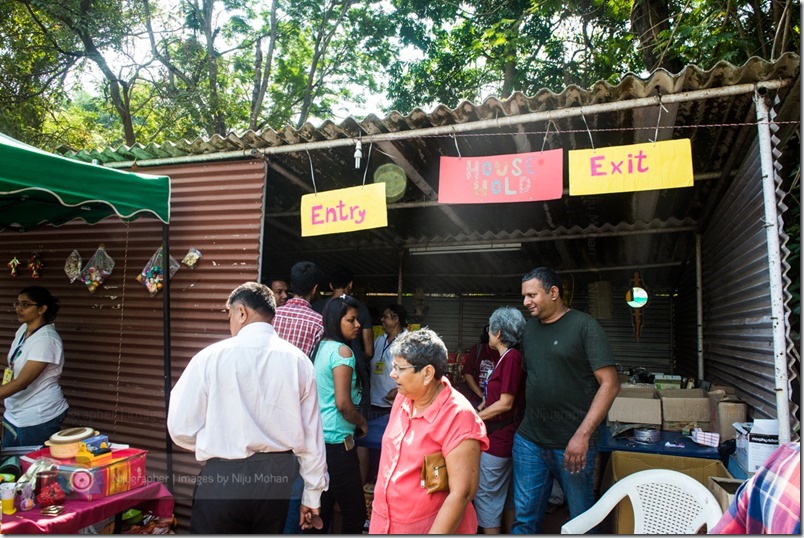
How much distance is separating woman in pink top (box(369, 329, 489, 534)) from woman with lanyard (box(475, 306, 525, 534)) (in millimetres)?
1338

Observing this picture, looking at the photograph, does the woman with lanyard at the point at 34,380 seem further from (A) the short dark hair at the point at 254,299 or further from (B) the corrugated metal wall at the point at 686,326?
(B) the corrugated metal wall at the point at 686,326

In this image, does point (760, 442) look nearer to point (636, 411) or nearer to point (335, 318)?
point (636, 411)

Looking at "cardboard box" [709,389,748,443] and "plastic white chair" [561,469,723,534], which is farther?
"cardboard box" [709,389,748,443]

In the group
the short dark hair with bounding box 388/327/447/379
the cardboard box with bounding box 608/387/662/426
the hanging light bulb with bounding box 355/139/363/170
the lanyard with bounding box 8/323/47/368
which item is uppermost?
the hanging light bulb with bounding box 355/139/363/170

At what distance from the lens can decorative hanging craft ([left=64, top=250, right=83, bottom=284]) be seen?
5242mm

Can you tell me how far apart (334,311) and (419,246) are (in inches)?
188

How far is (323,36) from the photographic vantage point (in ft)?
54.2

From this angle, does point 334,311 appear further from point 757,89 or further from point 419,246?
point 419,246

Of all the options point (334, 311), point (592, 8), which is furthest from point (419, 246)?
point (592, 8)

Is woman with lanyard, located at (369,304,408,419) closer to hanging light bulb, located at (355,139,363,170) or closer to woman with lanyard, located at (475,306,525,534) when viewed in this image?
woman with lanyard, located at (475,306,525,534)

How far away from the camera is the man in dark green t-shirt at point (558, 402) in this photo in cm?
317

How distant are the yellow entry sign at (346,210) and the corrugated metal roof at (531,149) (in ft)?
1.56

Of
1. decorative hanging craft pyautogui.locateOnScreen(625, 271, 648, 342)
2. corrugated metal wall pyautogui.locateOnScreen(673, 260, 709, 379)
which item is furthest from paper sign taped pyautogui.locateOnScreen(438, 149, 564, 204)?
decorative hanging craft pyautogui.locateOnScreen(625, 271, 648, 342)

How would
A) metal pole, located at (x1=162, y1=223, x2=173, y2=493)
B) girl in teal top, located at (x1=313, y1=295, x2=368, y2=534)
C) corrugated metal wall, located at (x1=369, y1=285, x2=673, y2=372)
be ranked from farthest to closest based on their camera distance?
corrugated metal wall, located at (x1=369, y1=285, x2=673, y2=372), metal pole, located at (x1=162, y1=223, x2=173, y2=493), girl in teal top, located at (x1=313, y1=295, x2=368, y2=534)
